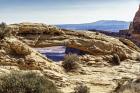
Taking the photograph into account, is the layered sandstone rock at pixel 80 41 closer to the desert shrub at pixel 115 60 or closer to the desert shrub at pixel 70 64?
the desert shrub at pixel 115 60

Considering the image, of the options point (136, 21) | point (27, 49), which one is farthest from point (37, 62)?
point (136, 21)

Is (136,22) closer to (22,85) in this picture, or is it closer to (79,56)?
(79,56)

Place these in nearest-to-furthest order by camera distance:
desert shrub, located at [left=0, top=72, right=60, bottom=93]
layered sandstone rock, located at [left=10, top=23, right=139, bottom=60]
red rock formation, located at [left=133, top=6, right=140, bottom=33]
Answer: desert shrub, located at [left=0, top=72, right=60, bottom=93] → layered sandstone rock, located at [left=10, top=23, right=139, bottom=60] → red rock formation, located at [left=133, top=6, right=140, bottom=33]

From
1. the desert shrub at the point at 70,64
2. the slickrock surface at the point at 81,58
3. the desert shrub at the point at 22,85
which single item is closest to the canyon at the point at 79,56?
the slickrock surface at the point at 81,58

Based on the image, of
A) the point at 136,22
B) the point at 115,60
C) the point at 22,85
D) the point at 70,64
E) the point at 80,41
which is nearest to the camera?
the point at 22,85

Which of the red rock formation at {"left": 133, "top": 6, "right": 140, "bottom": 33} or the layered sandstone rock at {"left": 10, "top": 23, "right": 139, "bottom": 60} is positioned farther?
the red rock formation at {"left": 133, "top": 6, "right": 140, "bottom": 33}

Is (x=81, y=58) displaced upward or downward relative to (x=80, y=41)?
downward

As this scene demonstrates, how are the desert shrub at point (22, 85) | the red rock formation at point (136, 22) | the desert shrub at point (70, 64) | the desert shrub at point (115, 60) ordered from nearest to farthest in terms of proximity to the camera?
the desert shrub at point (22, 85)
the desert shrub at point (70, 64)
the desert shrub at point (115, 60)
the red rock formation at point (136, 22)

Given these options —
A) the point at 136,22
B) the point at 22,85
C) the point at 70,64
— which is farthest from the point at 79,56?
the point at 136,22

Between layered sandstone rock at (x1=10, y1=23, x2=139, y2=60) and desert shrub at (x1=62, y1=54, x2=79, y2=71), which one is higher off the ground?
layered sandstone rock at (x1=10, y1=23, x2=139, y2=60)

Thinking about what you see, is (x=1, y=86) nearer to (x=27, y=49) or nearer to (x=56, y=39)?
(x=27, y=49)

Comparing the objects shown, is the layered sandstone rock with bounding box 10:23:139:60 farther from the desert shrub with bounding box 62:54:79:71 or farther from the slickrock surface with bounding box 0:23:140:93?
the desert shrub with bounding box 62:54:79:71

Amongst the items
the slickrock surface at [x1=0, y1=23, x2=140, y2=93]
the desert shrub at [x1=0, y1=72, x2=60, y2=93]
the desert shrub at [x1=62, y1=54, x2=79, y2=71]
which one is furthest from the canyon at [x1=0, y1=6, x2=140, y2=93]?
the desert shrub at [x1=0, y1=72, x2=60, y2=93]

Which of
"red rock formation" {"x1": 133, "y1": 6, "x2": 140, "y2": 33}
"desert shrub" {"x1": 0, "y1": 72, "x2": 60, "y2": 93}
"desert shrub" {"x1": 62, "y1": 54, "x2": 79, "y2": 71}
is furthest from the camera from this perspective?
"red rock formation" {"x1": 133, "y1": 6, "x2": 140, "y2": 33}
